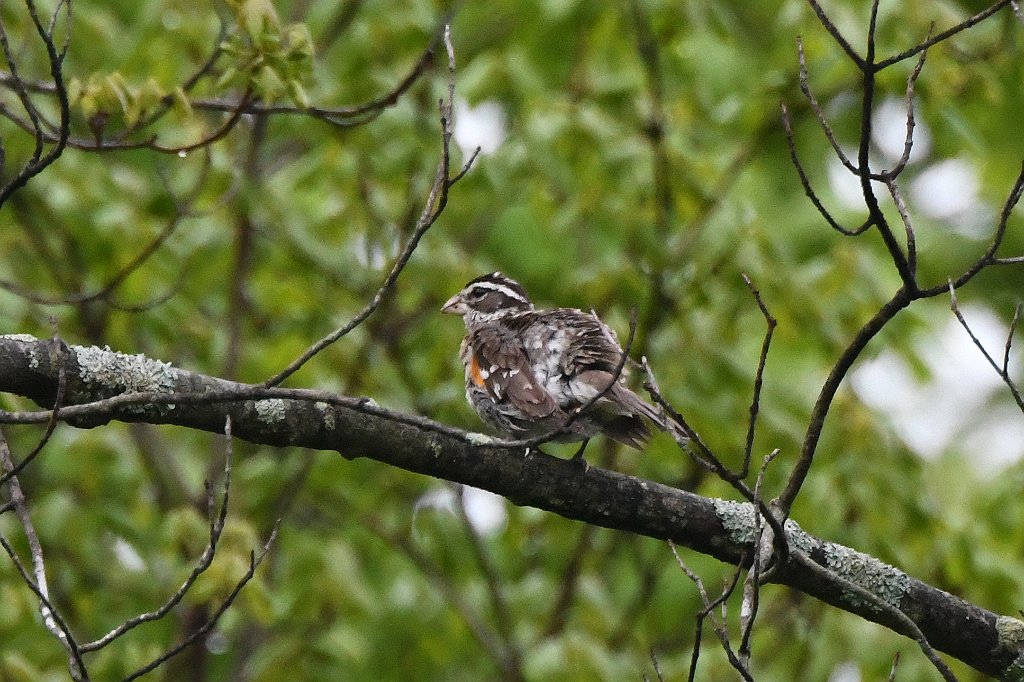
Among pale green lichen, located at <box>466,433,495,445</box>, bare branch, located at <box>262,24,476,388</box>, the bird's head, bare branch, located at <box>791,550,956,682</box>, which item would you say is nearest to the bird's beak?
the bird's head

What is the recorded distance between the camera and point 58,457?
331 inches

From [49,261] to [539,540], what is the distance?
4.07 meters

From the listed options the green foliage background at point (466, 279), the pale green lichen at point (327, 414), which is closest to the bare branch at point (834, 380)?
→ the pale green lichen at point (327, 414)

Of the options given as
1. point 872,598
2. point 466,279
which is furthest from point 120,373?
point 466,279

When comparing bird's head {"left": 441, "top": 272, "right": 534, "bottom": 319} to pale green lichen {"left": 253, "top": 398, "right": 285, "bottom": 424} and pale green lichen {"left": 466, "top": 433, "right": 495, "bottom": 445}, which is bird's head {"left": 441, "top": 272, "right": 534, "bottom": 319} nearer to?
pale green lichen {"left": 466, "top": 433, "right": 495, "bottom": 445}

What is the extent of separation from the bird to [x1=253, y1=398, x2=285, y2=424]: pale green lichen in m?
1.50

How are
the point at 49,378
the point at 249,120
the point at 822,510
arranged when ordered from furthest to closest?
the point at 249,120
the point at 822,510
the point at 49,378

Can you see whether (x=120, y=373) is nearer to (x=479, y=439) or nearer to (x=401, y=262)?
(x=401, y=262)

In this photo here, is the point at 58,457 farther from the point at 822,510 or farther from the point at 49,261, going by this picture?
the point at 822,510

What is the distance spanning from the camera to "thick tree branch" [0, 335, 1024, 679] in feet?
11.8

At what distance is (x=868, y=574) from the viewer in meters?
4.38

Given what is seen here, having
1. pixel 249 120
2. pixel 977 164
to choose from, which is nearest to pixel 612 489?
pixel 249 120

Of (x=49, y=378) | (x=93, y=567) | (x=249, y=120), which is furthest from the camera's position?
(x=249, y=120)

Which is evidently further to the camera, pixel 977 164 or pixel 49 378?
pixel 977 164
